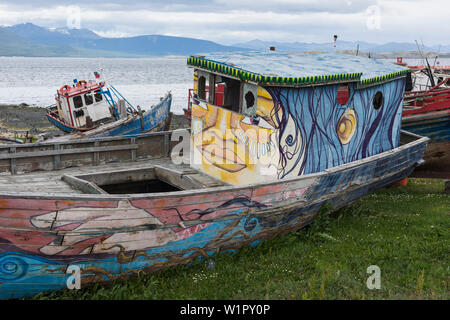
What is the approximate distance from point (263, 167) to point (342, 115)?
2234 millimetres

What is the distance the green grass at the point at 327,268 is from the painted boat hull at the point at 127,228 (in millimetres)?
223

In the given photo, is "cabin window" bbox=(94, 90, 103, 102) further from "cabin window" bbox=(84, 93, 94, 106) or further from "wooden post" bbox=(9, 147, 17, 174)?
"wooden post" bbox=(9, 147, 17, 174)

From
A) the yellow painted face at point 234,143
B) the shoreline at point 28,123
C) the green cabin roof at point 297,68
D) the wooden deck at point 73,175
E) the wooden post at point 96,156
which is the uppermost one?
the green cabin roof at point 297,68

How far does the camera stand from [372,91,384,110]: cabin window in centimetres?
1036

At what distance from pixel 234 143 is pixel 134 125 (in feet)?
40.3

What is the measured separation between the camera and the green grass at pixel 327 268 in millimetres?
6660

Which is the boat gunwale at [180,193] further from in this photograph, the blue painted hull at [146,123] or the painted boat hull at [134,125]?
the painted boat hull at [134,125]

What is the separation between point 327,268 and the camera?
7410 millimetres

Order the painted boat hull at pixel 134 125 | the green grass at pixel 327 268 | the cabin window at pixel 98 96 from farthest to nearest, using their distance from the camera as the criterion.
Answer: the cabin window at pixel 98 96 → the painted boat hull at pixel 134 125 → the green grass at pixel 327 268

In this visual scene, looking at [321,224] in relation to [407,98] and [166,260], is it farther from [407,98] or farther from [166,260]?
[407,98]

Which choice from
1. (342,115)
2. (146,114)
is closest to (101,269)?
(342,115)

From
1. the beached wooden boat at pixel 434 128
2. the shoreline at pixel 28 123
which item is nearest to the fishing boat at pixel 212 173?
the beached wooden boat at pixel 434 128

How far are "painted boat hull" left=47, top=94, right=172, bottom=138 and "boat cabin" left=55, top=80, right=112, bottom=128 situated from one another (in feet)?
1.94

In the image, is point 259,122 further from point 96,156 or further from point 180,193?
point 96,156
